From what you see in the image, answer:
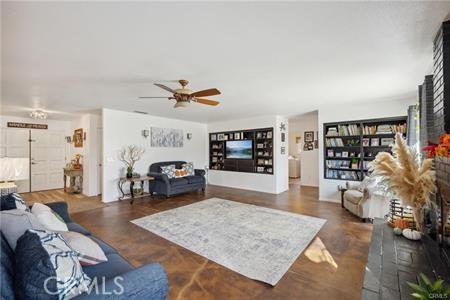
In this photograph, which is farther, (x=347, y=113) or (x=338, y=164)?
(x=338, y=164)

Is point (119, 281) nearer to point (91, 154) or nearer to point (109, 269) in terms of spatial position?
point (109, 269)

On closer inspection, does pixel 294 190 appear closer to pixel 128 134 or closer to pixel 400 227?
pixel 400 227

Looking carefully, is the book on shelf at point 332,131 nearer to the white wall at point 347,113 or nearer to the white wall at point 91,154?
the white wall at point 347,113

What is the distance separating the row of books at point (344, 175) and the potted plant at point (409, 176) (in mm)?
3223

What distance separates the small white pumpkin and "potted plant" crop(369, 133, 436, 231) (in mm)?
77

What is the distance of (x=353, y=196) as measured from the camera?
3.88m

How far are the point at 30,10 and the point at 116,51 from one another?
0.70 meters

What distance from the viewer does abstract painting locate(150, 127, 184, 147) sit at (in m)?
6.18

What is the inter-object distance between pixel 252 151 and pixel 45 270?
5937 mm

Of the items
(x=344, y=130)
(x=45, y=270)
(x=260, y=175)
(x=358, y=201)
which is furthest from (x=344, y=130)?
(x=45, y=270)

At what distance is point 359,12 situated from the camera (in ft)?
5.29

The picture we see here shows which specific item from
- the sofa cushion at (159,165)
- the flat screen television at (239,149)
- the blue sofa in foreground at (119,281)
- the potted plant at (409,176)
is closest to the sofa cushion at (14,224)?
the blue sofa in foreground at (119,281)

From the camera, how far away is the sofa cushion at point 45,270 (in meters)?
0.93

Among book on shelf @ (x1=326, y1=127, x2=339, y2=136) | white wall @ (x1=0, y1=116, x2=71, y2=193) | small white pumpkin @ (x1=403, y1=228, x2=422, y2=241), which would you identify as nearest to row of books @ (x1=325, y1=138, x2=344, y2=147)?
book on shelf @ (x1=326, y1=127, x2=339, y2=136)
